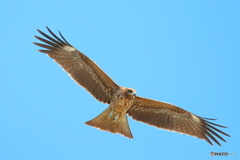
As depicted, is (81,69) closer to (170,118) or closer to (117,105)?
(117,105)

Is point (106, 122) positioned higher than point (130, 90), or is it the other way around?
point (130, 90)

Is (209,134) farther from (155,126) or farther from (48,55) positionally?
(48,55)

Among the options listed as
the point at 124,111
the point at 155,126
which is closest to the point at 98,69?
the point at 124,111

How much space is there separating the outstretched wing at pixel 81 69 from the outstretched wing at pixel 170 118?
1014 millimetres

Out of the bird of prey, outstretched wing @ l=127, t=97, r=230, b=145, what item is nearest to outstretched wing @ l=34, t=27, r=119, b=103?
the bird of prey

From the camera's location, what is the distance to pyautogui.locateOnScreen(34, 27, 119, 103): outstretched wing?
11797 millimetres

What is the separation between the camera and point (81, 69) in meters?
12.0

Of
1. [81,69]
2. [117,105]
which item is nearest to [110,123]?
[117,105]

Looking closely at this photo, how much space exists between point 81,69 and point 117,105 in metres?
1.49

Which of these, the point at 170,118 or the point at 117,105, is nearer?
the point at 117,105

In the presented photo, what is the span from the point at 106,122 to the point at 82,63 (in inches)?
73.1

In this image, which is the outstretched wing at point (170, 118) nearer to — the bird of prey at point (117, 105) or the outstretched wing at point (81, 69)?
the bird of prey at point (117, 105)

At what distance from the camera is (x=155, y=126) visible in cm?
1245

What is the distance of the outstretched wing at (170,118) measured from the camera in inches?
488
